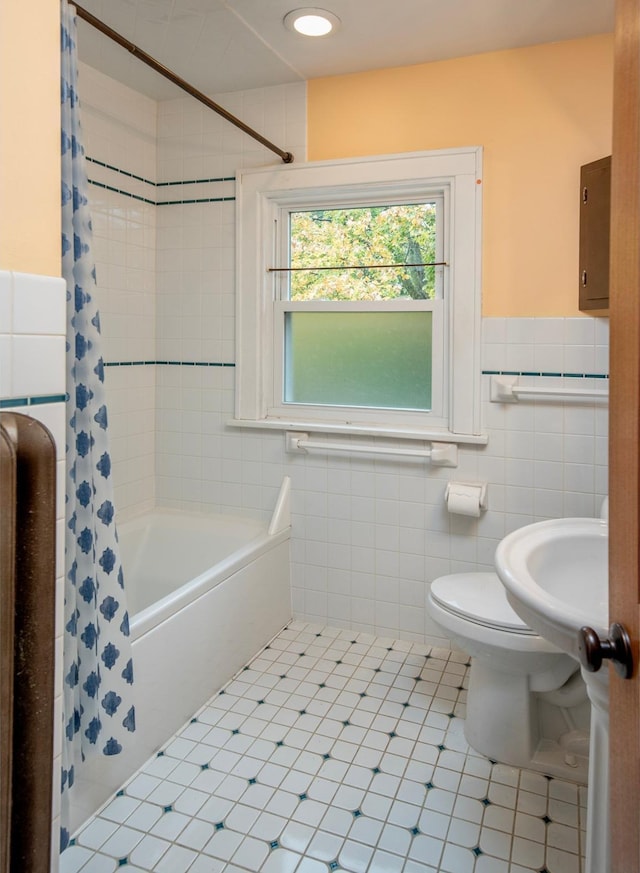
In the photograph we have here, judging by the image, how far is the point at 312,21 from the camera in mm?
2191

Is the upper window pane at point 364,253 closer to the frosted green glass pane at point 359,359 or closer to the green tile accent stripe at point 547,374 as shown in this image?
the frosted green glass pane at point 359,359

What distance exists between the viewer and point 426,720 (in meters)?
2.17

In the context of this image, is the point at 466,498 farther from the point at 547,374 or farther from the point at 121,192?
the point at 121,192

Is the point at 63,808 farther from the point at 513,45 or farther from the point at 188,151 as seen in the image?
the point at 513,45

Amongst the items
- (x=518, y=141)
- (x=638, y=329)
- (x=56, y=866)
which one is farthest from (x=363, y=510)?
(x=638, y=329)

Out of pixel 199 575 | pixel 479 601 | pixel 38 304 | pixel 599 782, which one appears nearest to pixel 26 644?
pixel 38 304

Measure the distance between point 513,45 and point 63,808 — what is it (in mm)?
2793

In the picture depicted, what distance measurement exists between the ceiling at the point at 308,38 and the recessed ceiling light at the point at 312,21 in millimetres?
28

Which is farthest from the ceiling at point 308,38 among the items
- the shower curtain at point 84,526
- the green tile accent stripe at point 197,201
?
the shower curtain at point 84,526

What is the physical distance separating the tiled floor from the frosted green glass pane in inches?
46.1

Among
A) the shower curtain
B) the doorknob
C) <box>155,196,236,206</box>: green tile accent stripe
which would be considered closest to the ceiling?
<box>155,196,236,206</box>: green tile accent stripe

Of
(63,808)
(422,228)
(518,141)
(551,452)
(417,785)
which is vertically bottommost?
(417,785)

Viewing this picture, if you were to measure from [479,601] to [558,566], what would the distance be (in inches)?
21.9

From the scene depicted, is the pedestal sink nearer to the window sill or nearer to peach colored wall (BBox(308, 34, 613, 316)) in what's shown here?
the window sill
